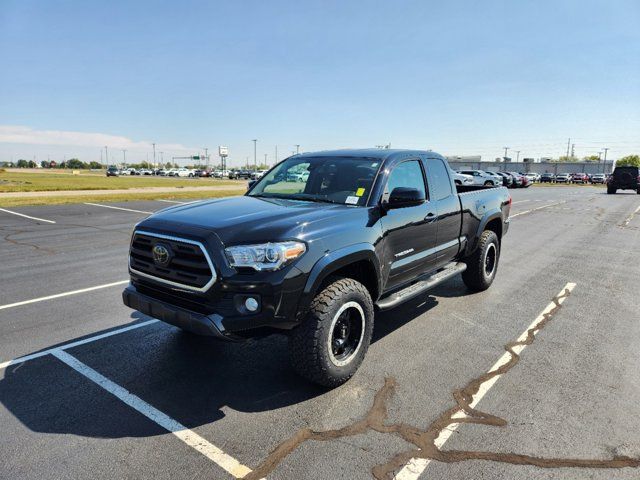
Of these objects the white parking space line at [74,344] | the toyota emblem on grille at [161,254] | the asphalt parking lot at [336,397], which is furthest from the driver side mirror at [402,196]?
the white parking space line at [74,344]

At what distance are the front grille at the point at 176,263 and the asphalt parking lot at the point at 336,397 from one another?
0.89 meters

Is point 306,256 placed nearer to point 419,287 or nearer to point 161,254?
Answer: point 161,254

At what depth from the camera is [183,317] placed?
3.27 meters

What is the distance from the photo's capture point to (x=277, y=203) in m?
4.29

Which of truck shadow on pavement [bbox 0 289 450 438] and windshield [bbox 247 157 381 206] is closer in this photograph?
truck shadow on pavement [bbox 0 289 450 438]

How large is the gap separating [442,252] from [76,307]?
4.52m

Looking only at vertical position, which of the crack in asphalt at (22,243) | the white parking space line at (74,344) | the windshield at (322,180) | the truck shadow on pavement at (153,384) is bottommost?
the truck shadow on pavement at (153,384)

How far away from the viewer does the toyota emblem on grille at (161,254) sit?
3.49 metres

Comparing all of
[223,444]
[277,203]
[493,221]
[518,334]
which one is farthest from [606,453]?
[493,221]

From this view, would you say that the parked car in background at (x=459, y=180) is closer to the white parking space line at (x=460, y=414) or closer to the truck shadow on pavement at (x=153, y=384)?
the white parking space line at (x=460, y=414)

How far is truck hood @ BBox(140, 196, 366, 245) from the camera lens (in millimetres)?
3295

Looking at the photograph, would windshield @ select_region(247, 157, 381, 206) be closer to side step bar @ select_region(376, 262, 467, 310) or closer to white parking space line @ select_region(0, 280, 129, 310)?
side step bar @ select_region(376, 262, 467, 310)

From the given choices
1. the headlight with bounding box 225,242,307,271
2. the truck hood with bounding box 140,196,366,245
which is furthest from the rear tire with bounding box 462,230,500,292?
the headlight with bounding box 225,242,307,271

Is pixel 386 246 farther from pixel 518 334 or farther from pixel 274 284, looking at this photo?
pixel 518 334
